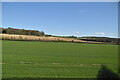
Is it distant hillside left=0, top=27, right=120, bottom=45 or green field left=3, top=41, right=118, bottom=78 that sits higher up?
distant hillside left=0, top=27, right=120, bottom=45

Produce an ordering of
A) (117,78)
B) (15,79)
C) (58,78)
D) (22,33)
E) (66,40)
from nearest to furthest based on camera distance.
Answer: (15,79) → (58,78) → (117,78) → (22,33) → (66,40)

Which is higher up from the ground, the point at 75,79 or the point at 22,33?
the point at 22,33

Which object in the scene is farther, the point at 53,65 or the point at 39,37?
the point at 39,37

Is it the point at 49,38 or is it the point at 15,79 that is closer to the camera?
the point at 15,79

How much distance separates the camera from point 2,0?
19.2 ft

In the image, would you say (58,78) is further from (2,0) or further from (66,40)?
(66,40)

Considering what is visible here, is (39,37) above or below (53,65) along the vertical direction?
above

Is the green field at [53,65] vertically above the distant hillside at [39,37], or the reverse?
the distant hillside at [39,37]

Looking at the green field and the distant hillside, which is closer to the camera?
the green field

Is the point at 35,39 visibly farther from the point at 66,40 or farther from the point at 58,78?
the point at 58,78

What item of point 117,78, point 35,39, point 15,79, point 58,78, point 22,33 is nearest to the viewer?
point 15,79

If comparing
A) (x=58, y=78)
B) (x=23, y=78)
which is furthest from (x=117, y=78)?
(x=23, y=78)

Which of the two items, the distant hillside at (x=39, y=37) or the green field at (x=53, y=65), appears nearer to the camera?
the green field at (x=53, y=65)

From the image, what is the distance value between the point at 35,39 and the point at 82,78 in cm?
1866
